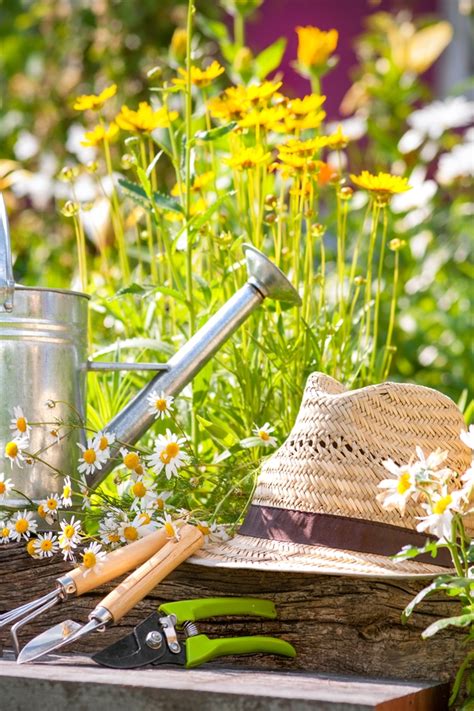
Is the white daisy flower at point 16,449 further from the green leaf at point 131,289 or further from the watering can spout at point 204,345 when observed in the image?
the green leaf at point 131,289

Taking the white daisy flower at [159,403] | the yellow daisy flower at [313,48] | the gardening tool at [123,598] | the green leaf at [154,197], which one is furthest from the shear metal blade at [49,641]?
Result: the yellow daisy flower at [313,48]

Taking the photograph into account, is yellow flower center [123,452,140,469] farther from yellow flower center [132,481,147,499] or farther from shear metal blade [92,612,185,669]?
shear metal blade [92,612,185,669]

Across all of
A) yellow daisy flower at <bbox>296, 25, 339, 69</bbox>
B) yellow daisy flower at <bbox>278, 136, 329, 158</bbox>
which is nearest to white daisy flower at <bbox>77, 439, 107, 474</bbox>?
yellow daisy flower at <bbox>278, 136, 329, 158</bbox>

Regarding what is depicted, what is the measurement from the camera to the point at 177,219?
72.4 inches

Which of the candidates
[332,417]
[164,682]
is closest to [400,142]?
[332,417]

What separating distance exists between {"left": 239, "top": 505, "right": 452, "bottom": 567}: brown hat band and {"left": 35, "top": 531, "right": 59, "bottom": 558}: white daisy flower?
28 cm

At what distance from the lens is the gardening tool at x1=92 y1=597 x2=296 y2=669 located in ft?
3.93

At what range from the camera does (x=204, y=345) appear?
5.04 feet

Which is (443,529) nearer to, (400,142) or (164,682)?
(164,682)

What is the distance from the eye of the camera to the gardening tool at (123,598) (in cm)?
121

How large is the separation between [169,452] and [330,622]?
10.8 inches

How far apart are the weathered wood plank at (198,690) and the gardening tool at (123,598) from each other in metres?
0.03

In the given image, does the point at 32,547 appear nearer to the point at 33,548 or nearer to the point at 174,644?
the point at 33,548

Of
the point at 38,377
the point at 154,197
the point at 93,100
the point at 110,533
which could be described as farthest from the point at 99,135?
the point at 110,533
